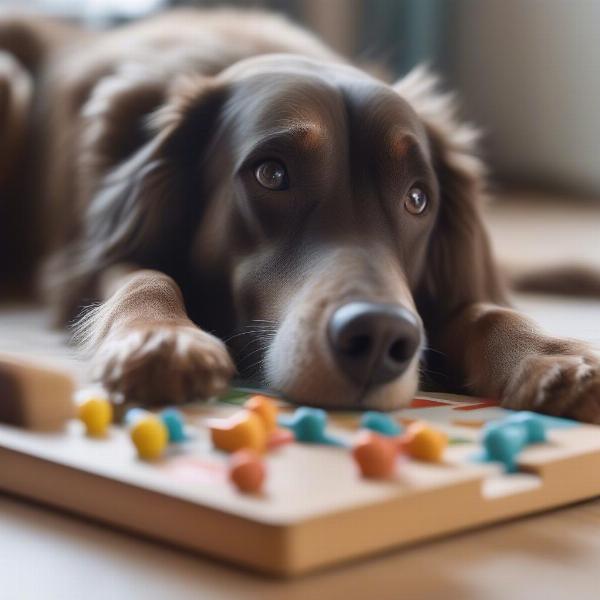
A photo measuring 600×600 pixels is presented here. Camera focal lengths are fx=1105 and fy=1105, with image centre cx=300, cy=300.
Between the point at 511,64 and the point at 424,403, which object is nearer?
the point at 424,403

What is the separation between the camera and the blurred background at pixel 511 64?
767 centimetres

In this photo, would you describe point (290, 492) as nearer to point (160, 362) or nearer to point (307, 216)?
point (160, 362)

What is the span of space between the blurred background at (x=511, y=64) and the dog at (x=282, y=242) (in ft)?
14.4

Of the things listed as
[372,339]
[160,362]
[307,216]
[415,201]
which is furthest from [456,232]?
[160,362]

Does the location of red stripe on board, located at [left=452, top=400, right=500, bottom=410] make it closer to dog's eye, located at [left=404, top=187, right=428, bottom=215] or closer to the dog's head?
the dog's head

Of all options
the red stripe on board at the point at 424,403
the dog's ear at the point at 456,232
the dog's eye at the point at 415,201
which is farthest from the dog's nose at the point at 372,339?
the dog's ear at the point at 456,232

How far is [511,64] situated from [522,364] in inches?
255

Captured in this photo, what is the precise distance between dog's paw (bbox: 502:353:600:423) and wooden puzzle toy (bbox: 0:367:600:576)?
0.11 meters

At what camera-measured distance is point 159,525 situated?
1371mm

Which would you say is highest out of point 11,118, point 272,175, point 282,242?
point 272,175

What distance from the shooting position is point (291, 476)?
4.65 ft

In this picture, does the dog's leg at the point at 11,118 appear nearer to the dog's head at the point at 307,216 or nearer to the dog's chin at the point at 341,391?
the dog's head at the point at 307,216

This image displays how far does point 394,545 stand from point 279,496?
0.16 m

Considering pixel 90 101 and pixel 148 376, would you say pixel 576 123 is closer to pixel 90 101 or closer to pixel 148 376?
pixel 90 101
